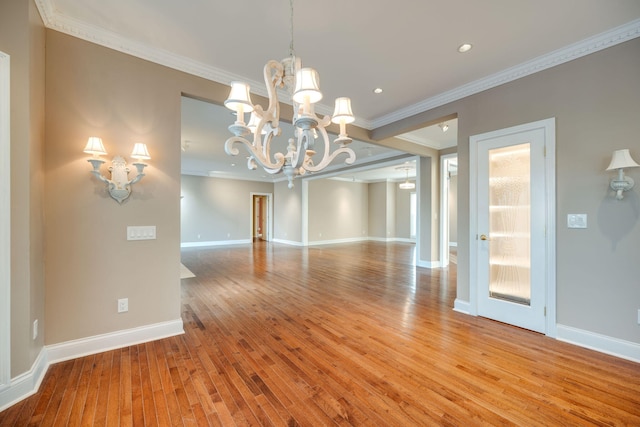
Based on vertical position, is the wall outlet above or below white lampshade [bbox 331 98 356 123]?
below

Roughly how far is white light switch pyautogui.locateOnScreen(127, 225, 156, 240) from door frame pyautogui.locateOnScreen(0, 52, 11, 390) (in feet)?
2.69

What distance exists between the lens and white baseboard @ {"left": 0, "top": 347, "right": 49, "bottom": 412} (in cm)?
167

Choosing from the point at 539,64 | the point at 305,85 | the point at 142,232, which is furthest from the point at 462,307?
the point at 142,232

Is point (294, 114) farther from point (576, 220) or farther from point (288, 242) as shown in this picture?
point (288, 242)

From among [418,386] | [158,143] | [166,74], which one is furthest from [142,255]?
[418,386]

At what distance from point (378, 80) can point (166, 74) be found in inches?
93.8

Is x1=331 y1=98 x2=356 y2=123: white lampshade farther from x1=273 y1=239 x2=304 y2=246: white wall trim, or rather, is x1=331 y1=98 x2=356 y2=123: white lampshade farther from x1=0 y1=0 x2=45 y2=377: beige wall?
x1=273 y1=239 x2=304 y2=246: white wall trim

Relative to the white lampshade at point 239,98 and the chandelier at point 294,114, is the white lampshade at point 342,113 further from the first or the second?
the white lampshade at point 239,98

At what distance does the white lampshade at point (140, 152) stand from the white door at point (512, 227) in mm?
3686

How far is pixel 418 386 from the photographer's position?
1883mm

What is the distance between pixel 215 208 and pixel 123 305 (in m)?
8.03

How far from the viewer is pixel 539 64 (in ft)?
8.92

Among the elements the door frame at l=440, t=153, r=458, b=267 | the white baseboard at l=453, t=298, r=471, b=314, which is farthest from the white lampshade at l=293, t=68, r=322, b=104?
the door frame at l=440, t=153, r=458, b=267

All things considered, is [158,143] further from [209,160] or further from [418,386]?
[209,160]
